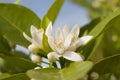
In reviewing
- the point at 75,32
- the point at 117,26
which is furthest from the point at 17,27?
the point at 117,26

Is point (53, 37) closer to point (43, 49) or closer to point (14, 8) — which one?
point (43, 49)

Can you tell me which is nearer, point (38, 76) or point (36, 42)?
point (38, 76)

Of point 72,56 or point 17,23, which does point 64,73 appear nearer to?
point 72,56

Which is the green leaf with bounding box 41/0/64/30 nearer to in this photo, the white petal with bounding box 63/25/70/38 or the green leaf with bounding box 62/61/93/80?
the white petal with bounding box 63/25/70/38

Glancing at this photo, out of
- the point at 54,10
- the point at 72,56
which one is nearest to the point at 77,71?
the point at 72,56

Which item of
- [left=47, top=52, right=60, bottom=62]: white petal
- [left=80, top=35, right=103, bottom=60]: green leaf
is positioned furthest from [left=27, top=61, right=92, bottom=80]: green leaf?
[left=80, top=35, right=103, bottom=60]: green leaf

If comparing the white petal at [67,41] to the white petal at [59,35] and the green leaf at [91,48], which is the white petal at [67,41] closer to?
the white petal at [59,35]

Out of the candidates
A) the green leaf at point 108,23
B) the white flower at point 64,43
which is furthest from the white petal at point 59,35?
the green leaf at point 108,23
